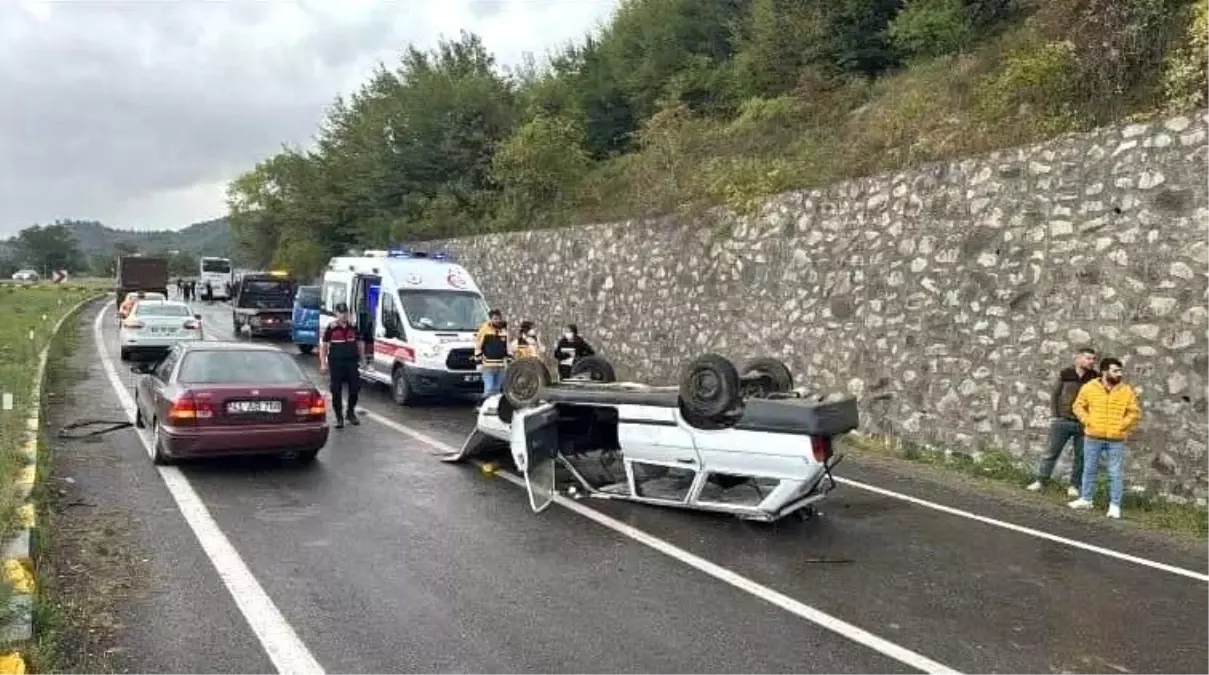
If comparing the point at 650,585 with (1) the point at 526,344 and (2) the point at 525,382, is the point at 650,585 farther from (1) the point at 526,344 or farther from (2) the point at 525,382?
(1) the point at 526,344

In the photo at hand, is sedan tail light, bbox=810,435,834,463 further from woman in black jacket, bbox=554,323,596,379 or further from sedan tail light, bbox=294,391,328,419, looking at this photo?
woman in black jacket, bbox=554,323,596,379

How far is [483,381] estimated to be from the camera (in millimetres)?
15805

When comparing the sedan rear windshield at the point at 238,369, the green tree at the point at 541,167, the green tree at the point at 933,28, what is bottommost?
the sedan rear windshield at the point at 238,369

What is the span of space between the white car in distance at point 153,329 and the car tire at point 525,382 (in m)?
14.9

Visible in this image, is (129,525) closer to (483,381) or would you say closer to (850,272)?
(483,381)

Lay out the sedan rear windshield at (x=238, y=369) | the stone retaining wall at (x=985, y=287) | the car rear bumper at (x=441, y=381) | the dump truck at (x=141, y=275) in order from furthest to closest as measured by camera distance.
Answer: the dump truck at (x=141, y=275) → the car rear bumper at (x=441, y=381) → the sedan rear windshield at (x=238, y=369) → the stone retaining wall at (x=985, y=287)

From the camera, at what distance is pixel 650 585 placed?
258 inches

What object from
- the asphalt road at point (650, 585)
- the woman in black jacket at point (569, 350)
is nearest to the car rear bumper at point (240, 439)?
the asphalt road at point (650, 585)

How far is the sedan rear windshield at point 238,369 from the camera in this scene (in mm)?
10430

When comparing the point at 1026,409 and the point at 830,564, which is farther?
the point at 1026,409

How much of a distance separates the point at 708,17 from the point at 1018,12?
395 inches

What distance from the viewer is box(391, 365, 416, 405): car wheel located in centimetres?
1620

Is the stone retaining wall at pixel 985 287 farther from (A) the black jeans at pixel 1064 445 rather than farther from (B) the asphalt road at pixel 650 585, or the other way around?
(B) the asphalt road at pixel 650 585

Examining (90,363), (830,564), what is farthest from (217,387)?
(90,363)
